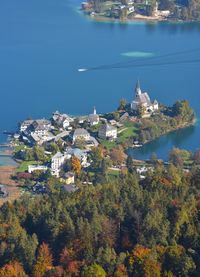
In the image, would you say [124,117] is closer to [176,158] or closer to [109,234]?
[176,158]

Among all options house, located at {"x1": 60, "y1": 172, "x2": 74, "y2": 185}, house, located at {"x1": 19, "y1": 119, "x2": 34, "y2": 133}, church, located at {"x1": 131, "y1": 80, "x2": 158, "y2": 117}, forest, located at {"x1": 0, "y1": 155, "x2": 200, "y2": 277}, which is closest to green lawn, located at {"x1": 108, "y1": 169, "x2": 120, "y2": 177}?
house, located at {"x1": 60, "y1": 172, "x2": 74, "y2": 185}

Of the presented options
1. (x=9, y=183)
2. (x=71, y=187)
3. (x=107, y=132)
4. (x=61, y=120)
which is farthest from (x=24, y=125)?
(x=71, y=187)

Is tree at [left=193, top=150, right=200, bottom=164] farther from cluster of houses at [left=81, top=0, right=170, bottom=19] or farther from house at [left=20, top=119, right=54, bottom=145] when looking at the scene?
cluster of houses at [left=81, top=0, right=170, bottom=19]

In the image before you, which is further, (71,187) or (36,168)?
(36,168)

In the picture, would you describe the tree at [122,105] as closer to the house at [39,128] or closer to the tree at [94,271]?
the house at [39,128]

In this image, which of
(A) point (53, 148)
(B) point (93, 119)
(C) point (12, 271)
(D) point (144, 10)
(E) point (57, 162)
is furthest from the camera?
(D) point (144, 10)

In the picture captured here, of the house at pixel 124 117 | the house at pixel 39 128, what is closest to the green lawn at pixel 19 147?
the house at pixel 39 128

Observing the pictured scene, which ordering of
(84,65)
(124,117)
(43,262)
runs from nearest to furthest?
1. (43,262)
2. (124,117)
3. (84,65)

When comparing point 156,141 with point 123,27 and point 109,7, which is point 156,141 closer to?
point 123,27
